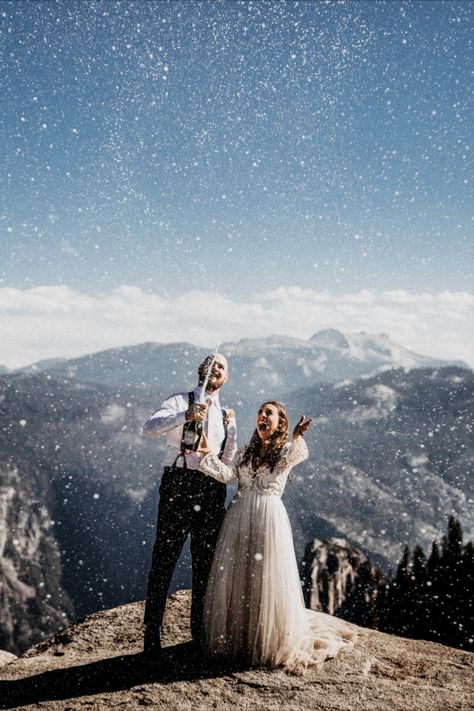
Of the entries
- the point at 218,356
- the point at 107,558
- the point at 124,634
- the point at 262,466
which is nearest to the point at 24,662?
the point at 124,634

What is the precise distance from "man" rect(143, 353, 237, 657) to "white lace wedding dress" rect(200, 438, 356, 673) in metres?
0.19

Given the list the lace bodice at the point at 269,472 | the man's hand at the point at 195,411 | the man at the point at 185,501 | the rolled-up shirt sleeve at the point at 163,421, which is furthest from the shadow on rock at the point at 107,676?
the man's hand at the point at 195,411

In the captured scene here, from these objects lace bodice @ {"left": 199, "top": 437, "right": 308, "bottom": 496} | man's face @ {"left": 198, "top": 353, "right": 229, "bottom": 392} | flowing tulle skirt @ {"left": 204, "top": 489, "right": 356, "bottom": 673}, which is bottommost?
flowing tulle skirt @ {"left": 204, "top": 489, "right": 356, "bottom": 673}

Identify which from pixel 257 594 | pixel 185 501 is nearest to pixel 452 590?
pixel 257 594

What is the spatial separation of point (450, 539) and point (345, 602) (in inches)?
1583

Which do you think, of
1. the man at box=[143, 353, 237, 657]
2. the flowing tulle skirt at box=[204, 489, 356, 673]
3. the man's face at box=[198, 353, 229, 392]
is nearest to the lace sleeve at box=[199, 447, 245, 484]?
the man at box=[143, 353, 237, 657]

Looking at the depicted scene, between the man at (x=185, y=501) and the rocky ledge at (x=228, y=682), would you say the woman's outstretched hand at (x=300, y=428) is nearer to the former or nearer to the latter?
the man at (x=185, y=501)

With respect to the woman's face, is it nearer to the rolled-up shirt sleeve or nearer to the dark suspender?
the dark suspender

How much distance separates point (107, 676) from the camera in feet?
16.0

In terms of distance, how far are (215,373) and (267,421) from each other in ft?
2.78

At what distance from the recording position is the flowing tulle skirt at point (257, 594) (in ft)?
16.1

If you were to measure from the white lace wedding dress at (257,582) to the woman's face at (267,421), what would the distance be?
29 centimetres

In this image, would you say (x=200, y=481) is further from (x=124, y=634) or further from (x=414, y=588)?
(x=414, y=588)

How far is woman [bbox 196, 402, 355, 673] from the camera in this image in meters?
4.93
